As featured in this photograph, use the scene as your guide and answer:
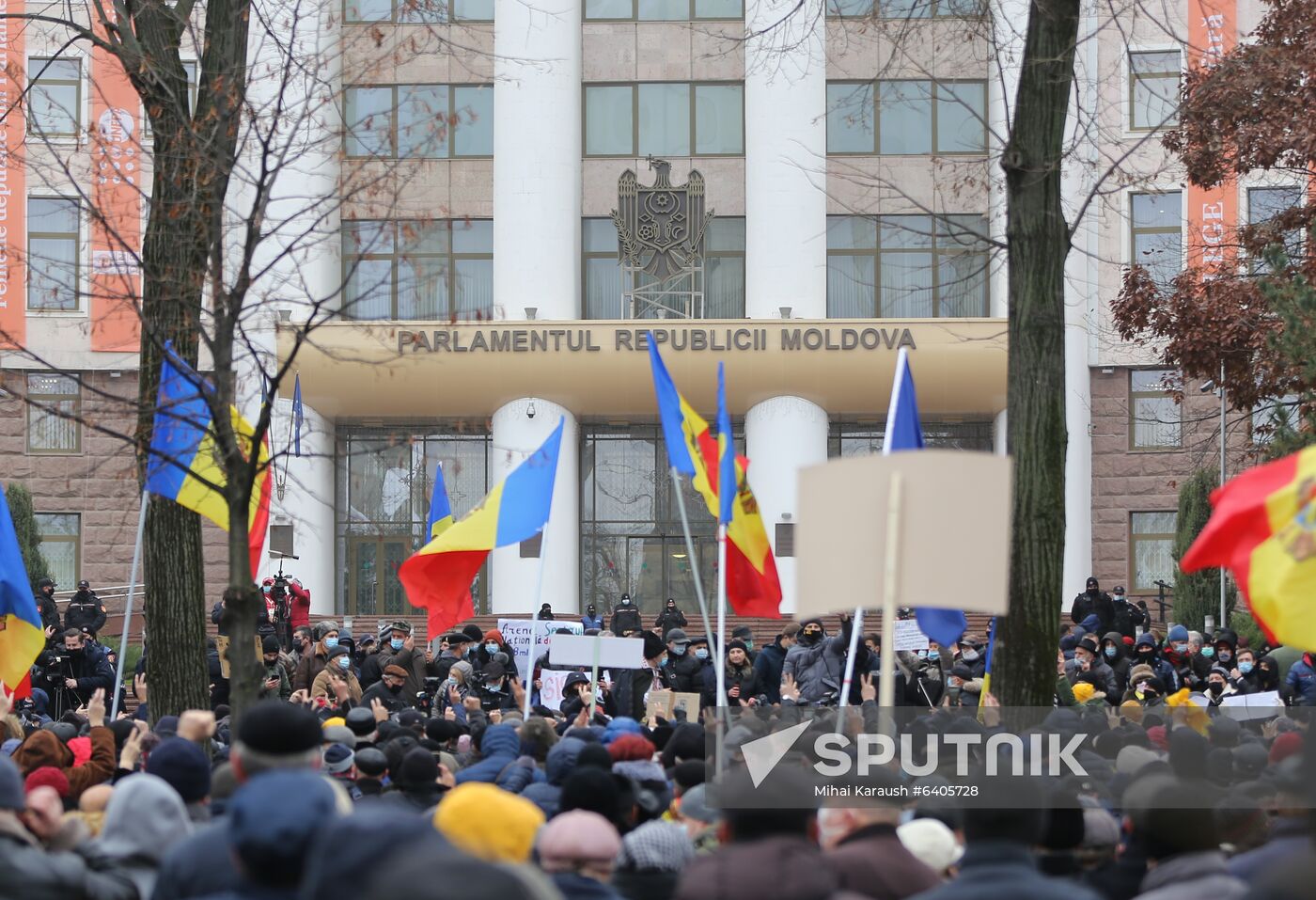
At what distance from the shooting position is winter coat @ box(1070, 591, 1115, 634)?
27.0m

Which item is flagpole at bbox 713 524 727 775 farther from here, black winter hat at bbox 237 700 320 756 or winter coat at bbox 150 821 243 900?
winter coat at bbox 150 821 243 900

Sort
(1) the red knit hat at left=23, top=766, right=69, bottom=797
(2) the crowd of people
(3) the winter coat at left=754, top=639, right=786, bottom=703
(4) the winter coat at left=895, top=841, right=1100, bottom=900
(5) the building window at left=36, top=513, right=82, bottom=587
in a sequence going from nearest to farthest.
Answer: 1. (4) the winter coat at left=895, top=841, right=1100, bottom=900
2. (2) the crowd of people
3. (1) the red knit hat at left=23, top=766, right=69, bottom=797
4. (3) the winter coat at left=754, top=639, right=786, bottom=703
5. (5) the building window at left=36, top=513, right=82, bottom=587

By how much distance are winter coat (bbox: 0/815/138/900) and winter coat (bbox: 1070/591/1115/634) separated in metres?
21.8

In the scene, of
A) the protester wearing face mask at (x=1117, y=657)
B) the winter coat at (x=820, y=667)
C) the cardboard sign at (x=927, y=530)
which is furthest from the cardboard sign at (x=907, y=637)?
the cardboard sign at (x=927, y=530)

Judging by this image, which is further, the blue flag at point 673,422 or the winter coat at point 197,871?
the blue flag at point 673,422

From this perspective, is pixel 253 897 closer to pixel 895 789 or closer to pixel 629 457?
pixel 895 789

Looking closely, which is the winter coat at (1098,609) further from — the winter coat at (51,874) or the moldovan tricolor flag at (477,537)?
the winter coat at (51,874)

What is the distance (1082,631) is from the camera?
23562 mm

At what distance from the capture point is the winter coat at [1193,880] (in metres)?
5.56

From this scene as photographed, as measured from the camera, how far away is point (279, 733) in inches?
254

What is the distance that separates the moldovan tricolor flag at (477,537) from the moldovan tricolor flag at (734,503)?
1.07 metres

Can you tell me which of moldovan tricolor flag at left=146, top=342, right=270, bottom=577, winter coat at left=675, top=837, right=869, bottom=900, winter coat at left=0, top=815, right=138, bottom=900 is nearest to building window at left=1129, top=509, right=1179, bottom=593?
moldovan tricolor flag at left=146, top=342, right=270, bottom=577

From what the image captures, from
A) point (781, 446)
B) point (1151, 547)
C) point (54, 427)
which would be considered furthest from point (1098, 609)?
point (54, 427)

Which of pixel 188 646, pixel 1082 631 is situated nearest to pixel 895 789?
pixel 188 646
